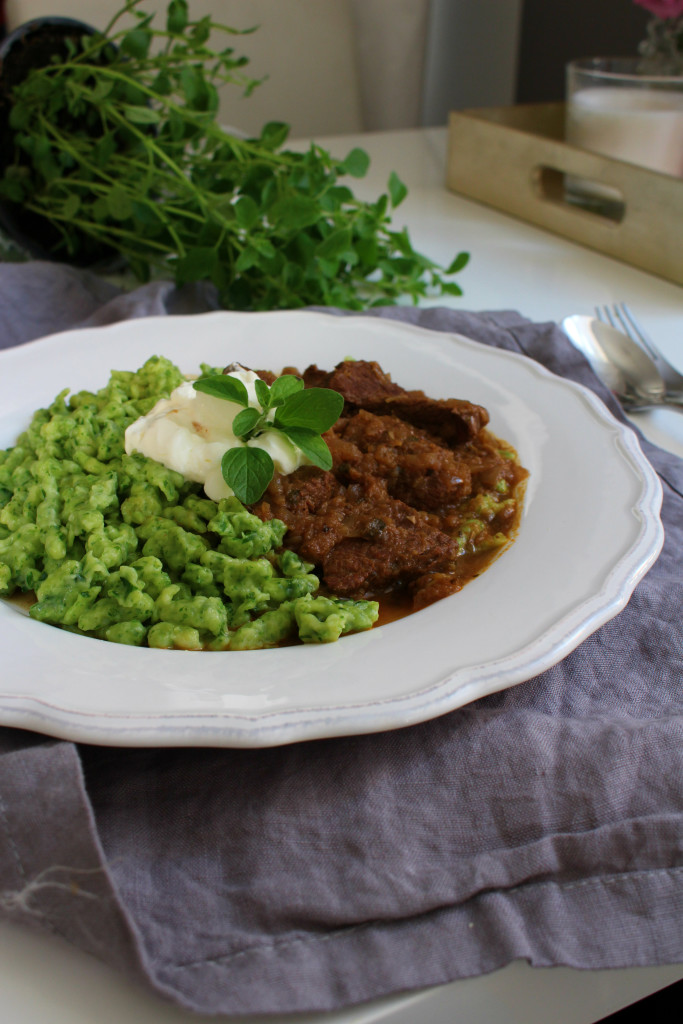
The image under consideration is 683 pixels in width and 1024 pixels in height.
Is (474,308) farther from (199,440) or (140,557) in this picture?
(140,557)

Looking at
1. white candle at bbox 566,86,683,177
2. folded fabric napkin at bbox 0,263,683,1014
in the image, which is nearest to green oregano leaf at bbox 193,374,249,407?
folded fabric napkin at bbox 0,263,683,1014

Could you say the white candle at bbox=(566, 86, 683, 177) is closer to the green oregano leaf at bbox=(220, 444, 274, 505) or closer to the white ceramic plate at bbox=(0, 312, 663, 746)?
the white ceramic plate at bbox=(0, 312, 663, 746)

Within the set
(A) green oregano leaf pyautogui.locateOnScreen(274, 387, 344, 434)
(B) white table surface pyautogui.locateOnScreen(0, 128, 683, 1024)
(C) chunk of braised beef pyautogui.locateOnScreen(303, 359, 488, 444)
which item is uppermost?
(A) green oregano leaf pyautogui.locateOnScreen(274, 387, 344, 434)

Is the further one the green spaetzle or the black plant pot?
the black plant pot

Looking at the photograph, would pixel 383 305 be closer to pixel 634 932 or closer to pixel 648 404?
pixel 648 404

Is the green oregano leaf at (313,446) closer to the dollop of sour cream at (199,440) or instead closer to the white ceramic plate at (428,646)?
Answer: the dollop of sour cream at (199,440)

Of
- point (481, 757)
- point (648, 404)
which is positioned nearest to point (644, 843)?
point (481, 757)

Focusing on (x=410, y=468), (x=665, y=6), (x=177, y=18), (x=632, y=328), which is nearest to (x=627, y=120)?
(x=665, y=6)
